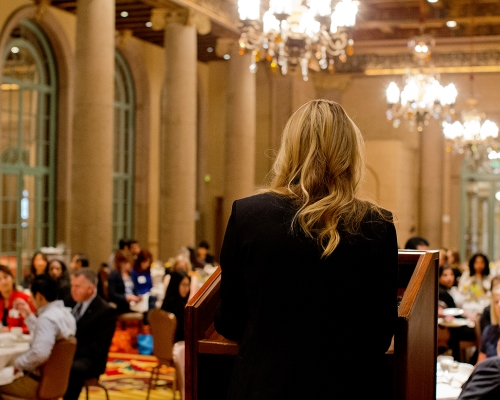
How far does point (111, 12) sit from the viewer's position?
12.0m

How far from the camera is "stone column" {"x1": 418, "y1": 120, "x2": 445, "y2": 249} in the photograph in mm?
21422

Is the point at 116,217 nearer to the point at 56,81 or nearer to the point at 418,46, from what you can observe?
the point at 56,81

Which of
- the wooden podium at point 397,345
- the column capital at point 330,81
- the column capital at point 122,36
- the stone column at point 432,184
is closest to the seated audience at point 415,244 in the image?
the wooden podium at point 397,345

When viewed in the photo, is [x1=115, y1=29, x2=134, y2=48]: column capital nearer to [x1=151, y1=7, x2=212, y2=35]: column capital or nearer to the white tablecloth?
[x1=151, y1=7, x2=212, y2=35]: column capital

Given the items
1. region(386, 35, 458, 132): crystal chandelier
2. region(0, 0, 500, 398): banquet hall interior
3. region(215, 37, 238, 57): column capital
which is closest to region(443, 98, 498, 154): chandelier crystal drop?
region(0, 0, 500, 398): banquet hall interior

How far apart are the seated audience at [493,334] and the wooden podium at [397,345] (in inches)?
149

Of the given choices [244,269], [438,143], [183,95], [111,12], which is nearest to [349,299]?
[244,269]

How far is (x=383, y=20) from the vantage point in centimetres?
1809

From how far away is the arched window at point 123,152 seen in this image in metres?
18.2

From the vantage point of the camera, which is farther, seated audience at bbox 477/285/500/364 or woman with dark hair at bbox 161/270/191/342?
woman with dark hair at bbox 161/270/191/342

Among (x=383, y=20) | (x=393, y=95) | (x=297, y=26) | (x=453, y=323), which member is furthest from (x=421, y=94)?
(x=383, y=20)

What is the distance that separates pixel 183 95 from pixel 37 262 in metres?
A: 5.66

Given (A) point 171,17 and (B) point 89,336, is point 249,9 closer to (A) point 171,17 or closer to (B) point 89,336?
(B) point 89,336

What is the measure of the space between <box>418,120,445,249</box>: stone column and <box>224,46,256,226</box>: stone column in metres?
6.11
